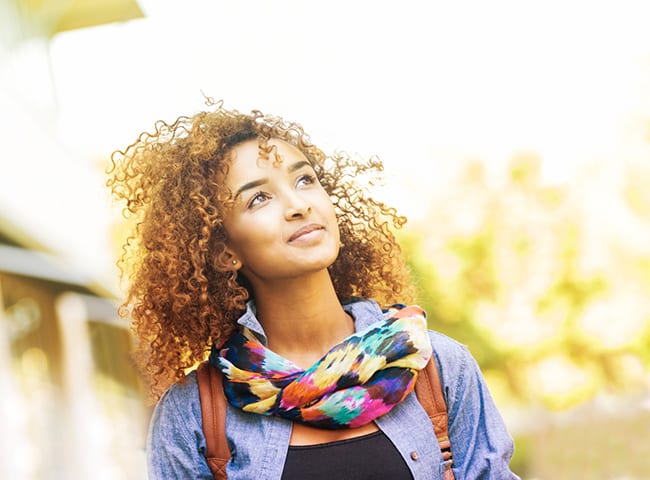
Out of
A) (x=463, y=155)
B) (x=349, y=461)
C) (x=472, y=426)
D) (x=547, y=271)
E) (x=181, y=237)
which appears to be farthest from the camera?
(x=463, y=155)

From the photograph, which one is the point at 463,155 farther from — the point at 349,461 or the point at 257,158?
the point at 349,461

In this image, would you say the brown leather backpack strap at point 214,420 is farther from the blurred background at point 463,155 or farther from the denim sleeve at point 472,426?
the blurred background at point 463,155

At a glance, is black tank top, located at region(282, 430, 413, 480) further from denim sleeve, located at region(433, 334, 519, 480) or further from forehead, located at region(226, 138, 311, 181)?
forehead, located at region(226, 138, 311, 181)

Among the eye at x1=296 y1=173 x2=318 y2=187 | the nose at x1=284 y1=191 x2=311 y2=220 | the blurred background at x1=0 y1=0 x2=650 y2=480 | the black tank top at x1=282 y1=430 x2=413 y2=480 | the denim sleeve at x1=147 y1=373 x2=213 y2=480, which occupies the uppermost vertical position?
the blurred background at x1=0 y1=0 x2=650 y2=480

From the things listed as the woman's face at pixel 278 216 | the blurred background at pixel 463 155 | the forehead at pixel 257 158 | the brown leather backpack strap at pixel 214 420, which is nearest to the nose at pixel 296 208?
the woman's face at pixel 278 216

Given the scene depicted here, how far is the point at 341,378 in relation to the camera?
2.58 meters

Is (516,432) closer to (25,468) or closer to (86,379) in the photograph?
(86,379)

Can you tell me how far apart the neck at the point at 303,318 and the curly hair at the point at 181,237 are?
0.29 feet

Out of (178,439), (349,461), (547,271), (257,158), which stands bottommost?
(349,461)

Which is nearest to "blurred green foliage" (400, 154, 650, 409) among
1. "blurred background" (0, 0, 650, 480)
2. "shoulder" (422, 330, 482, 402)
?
"blurred background" (0, 0, 650, 480)

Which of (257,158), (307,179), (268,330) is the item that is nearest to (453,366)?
(268,330)

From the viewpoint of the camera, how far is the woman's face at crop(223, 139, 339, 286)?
2.61 metres

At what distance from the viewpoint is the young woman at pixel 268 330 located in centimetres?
258

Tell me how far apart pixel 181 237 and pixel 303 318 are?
1.16 ft
